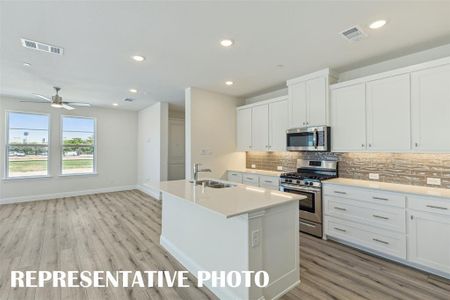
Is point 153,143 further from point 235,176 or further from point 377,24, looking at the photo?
point 377,24

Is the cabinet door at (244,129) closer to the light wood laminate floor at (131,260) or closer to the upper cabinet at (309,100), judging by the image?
the upper cabinet at (309,100)

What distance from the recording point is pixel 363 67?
3.52 meters

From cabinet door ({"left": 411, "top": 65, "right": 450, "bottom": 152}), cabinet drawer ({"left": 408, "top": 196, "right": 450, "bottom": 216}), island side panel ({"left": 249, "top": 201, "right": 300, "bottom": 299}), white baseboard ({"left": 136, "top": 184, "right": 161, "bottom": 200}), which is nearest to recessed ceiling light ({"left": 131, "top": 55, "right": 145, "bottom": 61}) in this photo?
island side panel ({"left": 249, "top": 201, "right": 300, "bottom": 299})

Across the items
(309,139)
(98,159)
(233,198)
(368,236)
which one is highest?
(309,139)

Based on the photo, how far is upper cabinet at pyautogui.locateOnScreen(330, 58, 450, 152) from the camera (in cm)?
258

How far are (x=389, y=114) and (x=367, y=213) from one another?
55.4 inches

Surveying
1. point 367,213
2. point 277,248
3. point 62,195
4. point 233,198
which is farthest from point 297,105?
point 62,195

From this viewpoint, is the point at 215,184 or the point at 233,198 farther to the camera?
the point at 215,184

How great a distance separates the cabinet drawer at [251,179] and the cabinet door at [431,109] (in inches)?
103

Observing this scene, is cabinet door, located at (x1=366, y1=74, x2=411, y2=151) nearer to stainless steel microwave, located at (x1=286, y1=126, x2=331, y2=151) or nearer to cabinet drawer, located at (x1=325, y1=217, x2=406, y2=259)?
stainless steel microwave, located at (x1=286, y1=126, x2=331, y2=151)

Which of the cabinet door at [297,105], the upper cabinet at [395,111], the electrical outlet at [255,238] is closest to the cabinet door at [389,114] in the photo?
the upper cabinet at [395,111]

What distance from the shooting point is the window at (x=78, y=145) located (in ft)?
21.2

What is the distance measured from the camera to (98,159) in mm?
6938

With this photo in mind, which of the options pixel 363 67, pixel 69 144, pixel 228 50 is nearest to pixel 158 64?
pixel 228 50
